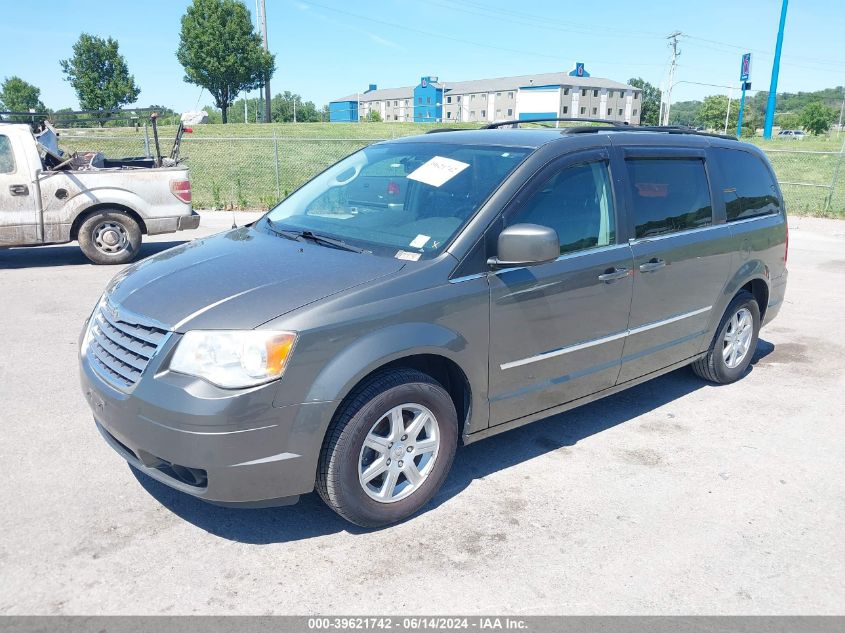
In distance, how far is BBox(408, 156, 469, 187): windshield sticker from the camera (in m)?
3.92

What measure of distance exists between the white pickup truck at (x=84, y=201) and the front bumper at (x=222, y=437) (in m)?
7.08

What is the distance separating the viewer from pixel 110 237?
30.9ft

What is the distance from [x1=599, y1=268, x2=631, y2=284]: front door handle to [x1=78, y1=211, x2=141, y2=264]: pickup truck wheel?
7.47 meters

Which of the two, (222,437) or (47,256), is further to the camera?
(47,256)

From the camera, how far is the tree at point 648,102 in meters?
127

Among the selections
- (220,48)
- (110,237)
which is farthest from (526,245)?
(220,48)

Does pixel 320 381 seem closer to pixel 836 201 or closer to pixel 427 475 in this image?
pixel 427 475

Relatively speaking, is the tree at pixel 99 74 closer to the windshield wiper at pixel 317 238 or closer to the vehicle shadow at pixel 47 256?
the vehicle shadow at pixel 47 256

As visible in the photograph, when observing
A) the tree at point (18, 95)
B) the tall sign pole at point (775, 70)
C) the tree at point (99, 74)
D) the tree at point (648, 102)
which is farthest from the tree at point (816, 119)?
the tree at point (18, 95)

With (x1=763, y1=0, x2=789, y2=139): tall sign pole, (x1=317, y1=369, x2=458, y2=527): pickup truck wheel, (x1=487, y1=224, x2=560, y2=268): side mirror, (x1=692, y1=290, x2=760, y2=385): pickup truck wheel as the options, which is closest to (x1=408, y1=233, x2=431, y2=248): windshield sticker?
(x1=487, y1=224, x2=560, y2=268): side mirror

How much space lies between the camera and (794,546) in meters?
3.29

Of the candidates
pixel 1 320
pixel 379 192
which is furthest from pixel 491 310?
pixel 1 320

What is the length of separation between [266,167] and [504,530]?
24433 millimetres

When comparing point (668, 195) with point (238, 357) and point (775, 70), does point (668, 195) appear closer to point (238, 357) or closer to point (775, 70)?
point (238, 357)
